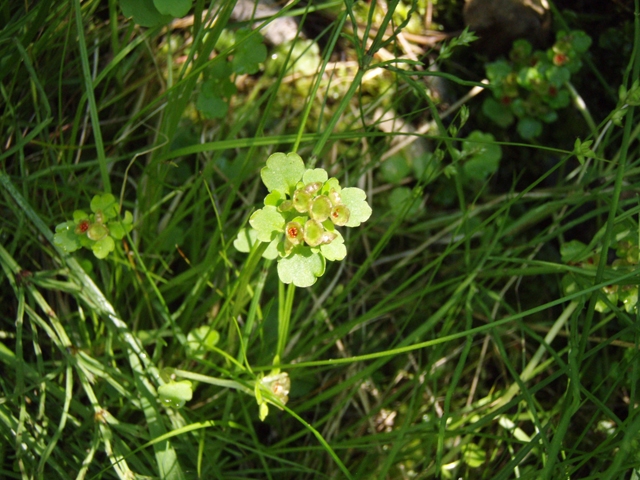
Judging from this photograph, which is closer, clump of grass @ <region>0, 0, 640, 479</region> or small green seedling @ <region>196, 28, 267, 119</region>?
clump of grass @ <region>0, 0, 640, 479</region>

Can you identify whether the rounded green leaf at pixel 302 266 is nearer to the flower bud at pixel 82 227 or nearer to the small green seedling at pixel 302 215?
the small green seedling at pixel 302 215

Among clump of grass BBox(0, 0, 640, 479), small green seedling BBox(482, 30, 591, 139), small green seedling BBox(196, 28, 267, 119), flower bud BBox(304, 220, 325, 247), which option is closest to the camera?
flower bud BBox(304, 220, 325, 247)

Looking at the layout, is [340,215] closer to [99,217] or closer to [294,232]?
[294,232]

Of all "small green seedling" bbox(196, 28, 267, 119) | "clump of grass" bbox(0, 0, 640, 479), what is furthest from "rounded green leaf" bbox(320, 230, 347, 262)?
"small green seedling" bbox(196, 28, 267, 119)

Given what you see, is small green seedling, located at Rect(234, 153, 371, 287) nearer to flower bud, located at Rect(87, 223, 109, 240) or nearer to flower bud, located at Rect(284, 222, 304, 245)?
flower bud, located at Rect(284, 222, 304, 245)

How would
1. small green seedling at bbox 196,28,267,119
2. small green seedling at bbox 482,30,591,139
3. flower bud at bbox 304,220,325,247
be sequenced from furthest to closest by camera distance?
small green seedling at bbox 482,30,591,139 < small green seedling at bbox 196,28,267,119 < flower bud at bbox 304,220,325,247

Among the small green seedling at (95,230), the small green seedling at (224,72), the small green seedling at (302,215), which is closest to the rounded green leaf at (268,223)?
the small green seedling at (302,215)

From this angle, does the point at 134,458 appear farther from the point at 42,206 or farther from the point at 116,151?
the point at 116,151
